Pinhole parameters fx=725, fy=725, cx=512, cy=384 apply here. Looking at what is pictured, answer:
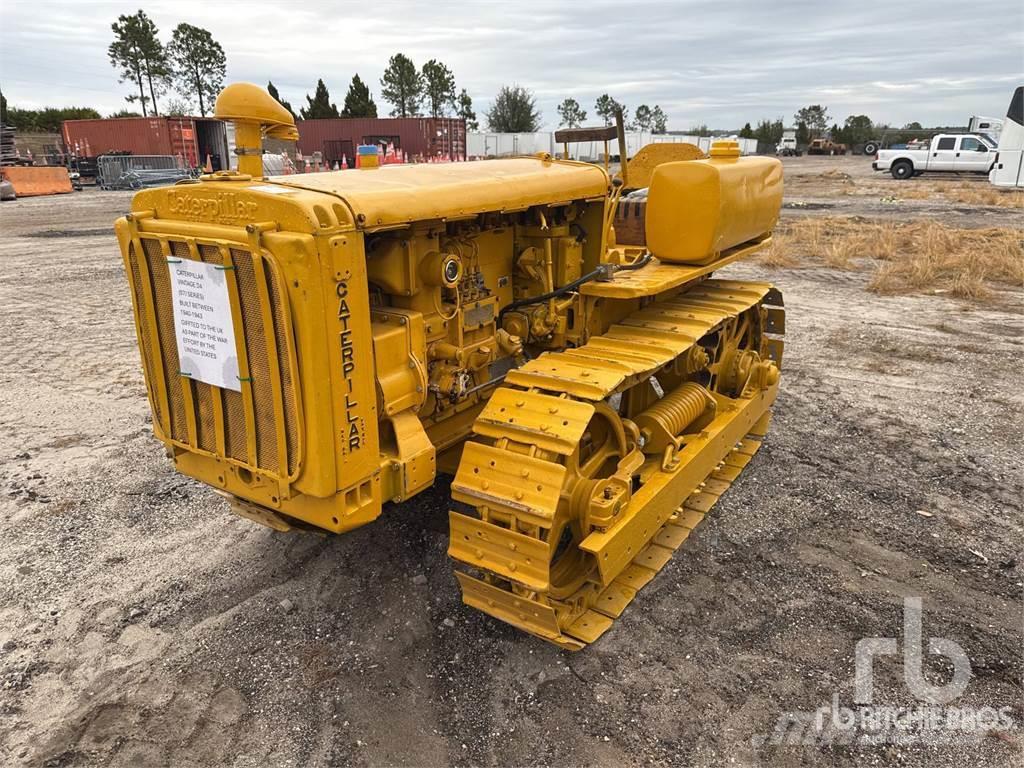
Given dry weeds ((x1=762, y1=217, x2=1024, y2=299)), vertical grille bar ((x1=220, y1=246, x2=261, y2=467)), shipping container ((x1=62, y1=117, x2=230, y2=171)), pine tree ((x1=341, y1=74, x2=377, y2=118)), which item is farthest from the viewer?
pine tree ((x1=341, y1=74, x2=377, y2=118))

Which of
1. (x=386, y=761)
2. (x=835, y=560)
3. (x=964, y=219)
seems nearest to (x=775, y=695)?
(x=835, y=560)

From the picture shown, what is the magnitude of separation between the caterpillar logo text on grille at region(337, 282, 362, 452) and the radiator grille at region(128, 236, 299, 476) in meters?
0.20

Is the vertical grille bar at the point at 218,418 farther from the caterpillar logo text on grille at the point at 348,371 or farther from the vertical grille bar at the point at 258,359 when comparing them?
the caterpillar logo text on grille at the point at 348,371

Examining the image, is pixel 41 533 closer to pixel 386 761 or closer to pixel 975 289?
pixel 386 761

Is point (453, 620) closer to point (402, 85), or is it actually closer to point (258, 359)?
point (258, 359)

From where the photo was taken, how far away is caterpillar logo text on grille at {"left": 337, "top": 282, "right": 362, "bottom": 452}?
9.32ft

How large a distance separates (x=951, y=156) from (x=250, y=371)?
36.6 metres

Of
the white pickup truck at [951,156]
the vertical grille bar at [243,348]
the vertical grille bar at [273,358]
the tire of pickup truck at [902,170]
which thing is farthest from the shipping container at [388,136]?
the vertical grille bar at [273,358]

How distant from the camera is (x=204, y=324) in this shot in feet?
10.1

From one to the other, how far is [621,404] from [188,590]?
9.15 ft

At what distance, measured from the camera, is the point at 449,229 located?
369cm

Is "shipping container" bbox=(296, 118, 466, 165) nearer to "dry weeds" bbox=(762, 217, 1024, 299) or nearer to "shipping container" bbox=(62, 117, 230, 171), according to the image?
"shipping container" bbox=(62, 117, 230, 171)

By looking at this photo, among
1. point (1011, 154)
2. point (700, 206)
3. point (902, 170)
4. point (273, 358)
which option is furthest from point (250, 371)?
point (902, 170)
